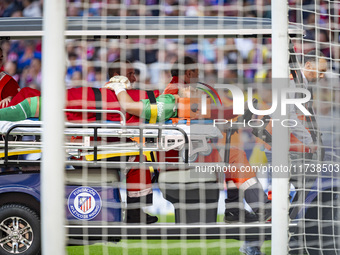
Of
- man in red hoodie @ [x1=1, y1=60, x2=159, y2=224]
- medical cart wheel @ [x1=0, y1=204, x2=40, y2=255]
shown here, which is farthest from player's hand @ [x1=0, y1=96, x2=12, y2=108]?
medical cart wheel @ [x1=0, y1=204, x2=40, y2=255]

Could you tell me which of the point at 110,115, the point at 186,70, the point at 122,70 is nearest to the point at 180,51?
the point at 186,70

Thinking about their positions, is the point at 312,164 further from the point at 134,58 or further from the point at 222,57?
the point at 134,58

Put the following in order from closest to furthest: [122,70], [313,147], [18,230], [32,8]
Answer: [313,147], [18,230], [122,70], [32,8]

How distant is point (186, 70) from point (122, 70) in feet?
2.04

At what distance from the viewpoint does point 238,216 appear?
4.74 meters

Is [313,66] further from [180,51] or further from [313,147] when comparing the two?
[180,51]

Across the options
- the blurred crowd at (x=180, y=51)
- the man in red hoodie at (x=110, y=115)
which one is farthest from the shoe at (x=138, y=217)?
the blurred crowd at (x=180, y=51)

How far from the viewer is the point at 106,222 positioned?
462 centimetres

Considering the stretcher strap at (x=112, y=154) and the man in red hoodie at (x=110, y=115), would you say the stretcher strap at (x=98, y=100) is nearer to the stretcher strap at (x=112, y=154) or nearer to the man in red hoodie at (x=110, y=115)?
the man in red hoodie at (x=110, y=115)

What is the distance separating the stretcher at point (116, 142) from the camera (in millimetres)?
4496

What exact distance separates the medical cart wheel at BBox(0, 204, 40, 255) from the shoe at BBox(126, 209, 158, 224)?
77cm

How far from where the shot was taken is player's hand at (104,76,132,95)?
15.7 feet

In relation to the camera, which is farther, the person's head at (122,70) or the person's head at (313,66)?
the person's head at (122,70)

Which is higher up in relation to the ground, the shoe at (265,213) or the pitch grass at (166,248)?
the shoe at (265,213)
